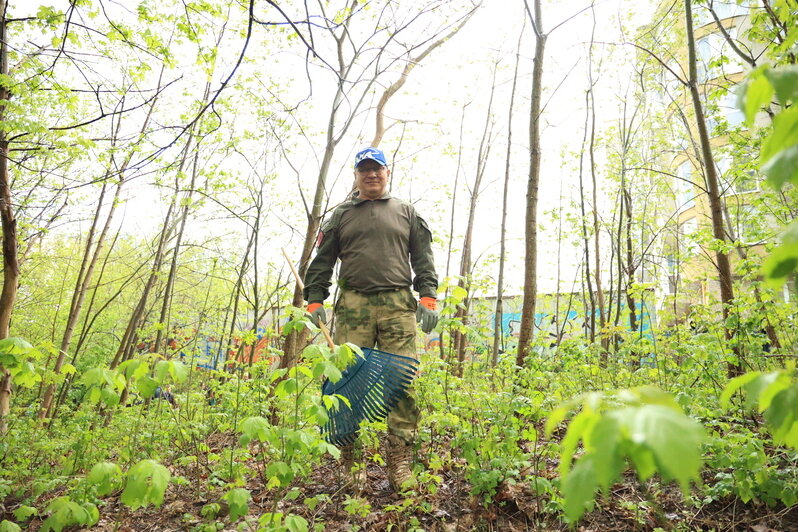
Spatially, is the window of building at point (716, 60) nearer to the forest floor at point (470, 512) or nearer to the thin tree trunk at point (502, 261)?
the thin tree trunk at point (502, 261)

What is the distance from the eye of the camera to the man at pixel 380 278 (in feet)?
11.5

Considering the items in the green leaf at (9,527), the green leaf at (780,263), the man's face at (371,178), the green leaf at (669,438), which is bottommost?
the green leaf at (9,527)

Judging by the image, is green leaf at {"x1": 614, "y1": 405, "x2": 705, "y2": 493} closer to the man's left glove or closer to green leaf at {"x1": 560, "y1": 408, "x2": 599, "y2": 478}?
green leaf at {"x1": 560, "y1": 408, "x2": 599, "y2": 478}

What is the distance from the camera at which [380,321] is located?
147 inches

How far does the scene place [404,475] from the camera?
3385 mm

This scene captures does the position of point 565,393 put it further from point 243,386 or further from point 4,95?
point 4,95

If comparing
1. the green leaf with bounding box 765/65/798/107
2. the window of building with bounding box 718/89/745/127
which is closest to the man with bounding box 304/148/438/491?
the window of building with bounding box 718/89/745/127

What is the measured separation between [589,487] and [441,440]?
3.46 metres

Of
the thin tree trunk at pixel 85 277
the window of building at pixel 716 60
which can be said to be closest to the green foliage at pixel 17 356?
the thin tree trunk at pixel 85 277

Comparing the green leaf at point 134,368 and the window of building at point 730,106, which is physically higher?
the window of building at point 730,106

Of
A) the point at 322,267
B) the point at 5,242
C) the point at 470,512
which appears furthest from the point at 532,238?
the point at 5,242

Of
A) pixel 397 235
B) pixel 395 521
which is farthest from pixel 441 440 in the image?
pixel 397 235

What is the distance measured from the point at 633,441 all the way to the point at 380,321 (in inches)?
117

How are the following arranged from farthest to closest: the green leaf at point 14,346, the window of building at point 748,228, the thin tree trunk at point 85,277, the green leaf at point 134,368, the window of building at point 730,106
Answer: the thin tree trunk at point 85,277 < the window of building at point 748,228 < the green leaf at point 14,346 < the green leaf at point 134,368 < the window of building at point 730,106
